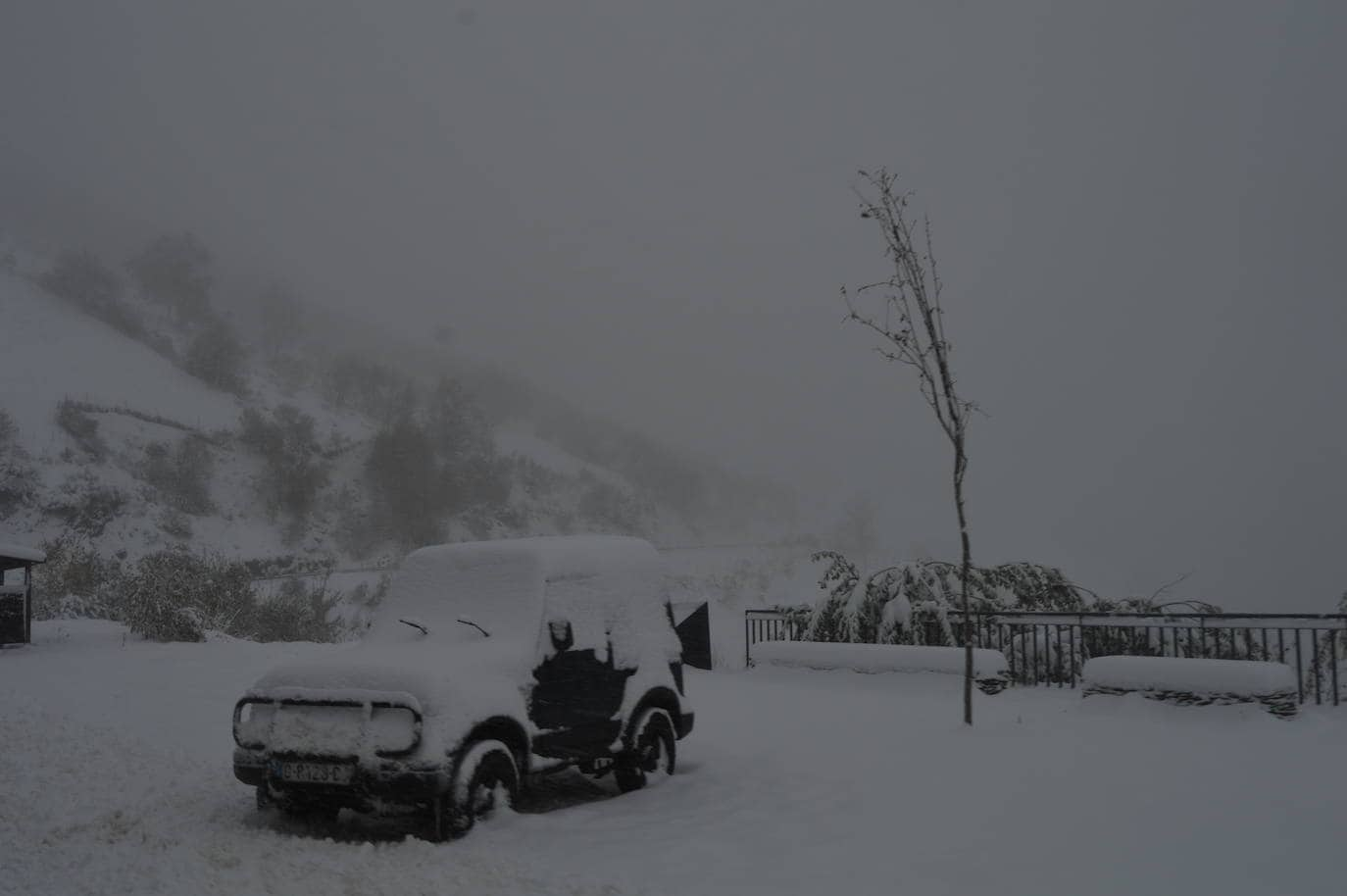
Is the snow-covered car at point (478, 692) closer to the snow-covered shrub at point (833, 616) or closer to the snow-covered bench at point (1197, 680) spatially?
the snow-covered bench at point (1197, 680)

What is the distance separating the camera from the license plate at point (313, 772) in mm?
6363

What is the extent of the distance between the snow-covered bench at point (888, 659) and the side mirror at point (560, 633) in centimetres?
715

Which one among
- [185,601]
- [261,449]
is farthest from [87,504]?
[185,601]

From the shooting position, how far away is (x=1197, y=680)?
11.1 metres

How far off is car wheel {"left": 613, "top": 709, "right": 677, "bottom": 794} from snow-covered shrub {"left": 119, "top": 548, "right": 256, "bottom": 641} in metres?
12.5

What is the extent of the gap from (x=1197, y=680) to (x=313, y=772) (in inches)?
360

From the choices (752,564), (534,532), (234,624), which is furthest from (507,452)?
(234,624)

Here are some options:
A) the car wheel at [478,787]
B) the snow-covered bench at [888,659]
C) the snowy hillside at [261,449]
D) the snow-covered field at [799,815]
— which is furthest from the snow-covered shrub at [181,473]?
the car wheel at [478,787]

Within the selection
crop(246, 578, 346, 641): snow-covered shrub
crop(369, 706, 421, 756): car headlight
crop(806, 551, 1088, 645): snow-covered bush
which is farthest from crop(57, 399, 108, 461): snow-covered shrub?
crop(369, 706, 421, 756): car headlight

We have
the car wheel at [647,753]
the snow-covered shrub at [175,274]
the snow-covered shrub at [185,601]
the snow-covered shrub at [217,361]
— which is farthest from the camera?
the snow-covered shrub at [175,274]

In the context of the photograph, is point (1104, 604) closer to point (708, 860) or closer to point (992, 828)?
point (992, 828)

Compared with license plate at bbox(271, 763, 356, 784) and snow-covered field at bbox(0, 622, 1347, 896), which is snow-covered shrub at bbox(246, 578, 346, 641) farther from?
license plate at bbox(271, 763, 356, 784)

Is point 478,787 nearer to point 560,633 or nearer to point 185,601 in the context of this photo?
point 560,633

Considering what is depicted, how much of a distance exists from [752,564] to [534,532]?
1450cm
